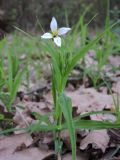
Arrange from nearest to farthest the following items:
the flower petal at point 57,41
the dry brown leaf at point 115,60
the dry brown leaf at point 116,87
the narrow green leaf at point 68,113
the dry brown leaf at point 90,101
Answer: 1. the narrow green leaf at point 68,113
2. the flower petal at point 57,41
3. the dry brown leaf at point 90,101
4. the dry brown leaf at point 116,87
5. the dry brown leaf at point 115,60

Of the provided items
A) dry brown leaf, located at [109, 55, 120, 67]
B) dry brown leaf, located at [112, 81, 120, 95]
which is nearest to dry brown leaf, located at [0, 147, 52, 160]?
dry brown leaf, located at [112, 81, 120, 95]

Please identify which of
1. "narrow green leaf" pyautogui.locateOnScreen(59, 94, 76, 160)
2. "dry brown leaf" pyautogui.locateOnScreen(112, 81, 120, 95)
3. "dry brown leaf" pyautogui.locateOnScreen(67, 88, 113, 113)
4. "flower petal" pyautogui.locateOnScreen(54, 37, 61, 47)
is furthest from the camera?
"dry brown leaf" pyautogui.locateOnScreen(112, 81, 120, 95)

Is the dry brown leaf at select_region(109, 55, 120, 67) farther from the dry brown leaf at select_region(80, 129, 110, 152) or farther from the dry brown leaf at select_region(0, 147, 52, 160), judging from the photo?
the dry brown leaf at select_region(0, 147, 52, 160)

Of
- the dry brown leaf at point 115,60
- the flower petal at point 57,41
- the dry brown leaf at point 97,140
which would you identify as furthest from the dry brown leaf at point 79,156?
the dry brown leaf at point 115,60

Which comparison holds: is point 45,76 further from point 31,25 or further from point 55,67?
point 31,25

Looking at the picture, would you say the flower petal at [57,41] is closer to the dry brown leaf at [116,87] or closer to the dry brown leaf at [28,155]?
the dry brown leaf at [28,155]

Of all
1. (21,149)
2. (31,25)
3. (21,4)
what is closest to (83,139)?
(21,149)

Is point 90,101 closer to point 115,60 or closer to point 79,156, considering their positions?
point 79,156

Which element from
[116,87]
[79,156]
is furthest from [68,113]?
[116,87]
